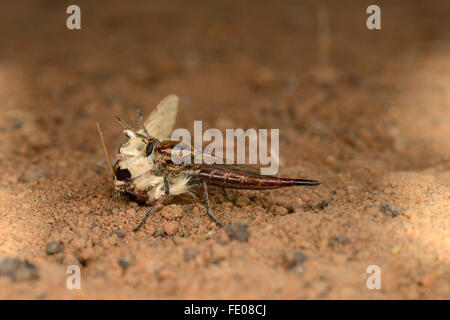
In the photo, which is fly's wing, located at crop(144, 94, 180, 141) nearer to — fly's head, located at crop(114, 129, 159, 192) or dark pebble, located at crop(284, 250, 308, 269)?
fly's head, located at crop(114, 129, 159, 192)

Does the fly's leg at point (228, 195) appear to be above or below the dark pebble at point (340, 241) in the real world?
above

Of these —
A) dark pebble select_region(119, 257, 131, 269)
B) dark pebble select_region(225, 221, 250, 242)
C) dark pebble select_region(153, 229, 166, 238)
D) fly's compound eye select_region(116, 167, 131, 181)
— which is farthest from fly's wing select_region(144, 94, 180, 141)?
dark pebble select_region(119, 257, 131, 269)

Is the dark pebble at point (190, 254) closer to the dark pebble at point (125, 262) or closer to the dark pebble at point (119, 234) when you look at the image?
the dark pebble at point (125, 262)

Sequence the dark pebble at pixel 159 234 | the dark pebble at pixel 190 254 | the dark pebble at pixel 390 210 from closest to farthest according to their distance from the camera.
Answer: the dark pebble at pixel 190 254 < the dark pebble at pixel 390 210 < the dark pebble at pixel 159 234

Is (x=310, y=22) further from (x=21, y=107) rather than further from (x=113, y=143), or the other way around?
(x=21, y=107)

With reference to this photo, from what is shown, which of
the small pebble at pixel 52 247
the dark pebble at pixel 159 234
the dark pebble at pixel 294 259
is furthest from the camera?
the dark pebble at pixel 159 234

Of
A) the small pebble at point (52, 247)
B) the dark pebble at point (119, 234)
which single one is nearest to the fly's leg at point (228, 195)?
the dark pebble at point (119, 234)

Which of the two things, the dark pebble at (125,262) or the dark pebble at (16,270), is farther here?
the dark pebble at (125,262)

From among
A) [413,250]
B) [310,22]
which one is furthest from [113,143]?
[310,22]
